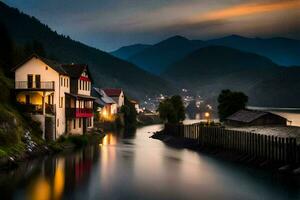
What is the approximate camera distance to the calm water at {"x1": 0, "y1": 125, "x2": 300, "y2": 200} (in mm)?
38969

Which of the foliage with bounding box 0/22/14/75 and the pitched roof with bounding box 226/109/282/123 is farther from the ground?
the foliage with bounding box 0/22/14/75

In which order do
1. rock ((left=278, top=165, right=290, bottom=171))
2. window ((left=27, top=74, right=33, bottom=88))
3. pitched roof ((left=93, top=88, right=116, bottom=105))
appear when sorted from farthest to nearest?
1. pitched roof ((left=93, top=88, right=116, bottom=105))
2. window ((left=27, top=74, right=33, bottom=88))
3. rock ((left=278, top=165, right=290, bottom=171))

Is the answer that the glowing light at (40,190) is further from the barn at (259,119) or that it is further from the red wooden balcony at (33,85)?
the barn at (259,119)

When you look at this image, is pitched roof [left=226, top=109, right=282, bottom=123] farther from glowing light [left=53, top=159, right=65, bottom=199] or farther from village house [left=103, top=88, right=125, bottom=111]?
village house [left=103, top=88, right=125, bottom=111]

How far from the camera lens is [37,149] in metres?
58.8

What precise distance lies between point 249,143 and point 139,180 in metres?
19.7

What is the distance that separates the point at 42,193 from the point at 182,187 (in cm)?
1416

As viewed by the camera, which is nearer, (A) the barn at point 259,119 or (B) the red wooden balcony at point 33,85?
(B) the red wooden balcony at point 33,85

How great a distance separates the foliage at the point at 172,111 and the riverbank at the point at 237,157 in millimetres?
19593

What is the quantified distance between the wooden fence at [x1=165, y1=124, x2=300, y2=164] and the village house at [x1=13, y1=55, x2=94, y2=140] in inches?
925

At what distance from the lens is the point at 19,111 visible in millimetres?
66250

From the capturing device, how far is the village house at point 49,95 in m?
66.9

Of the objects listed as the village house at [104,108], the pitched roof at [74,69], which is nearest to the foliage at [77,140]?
the pitched roof at [74,69]

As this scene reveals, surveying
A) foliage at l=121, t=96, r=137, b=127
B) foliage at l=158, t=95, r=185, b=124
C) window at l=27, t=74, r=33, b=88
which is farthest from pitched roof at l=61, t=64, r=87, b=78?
foliage at l=121, t=96, r=137, b=127
